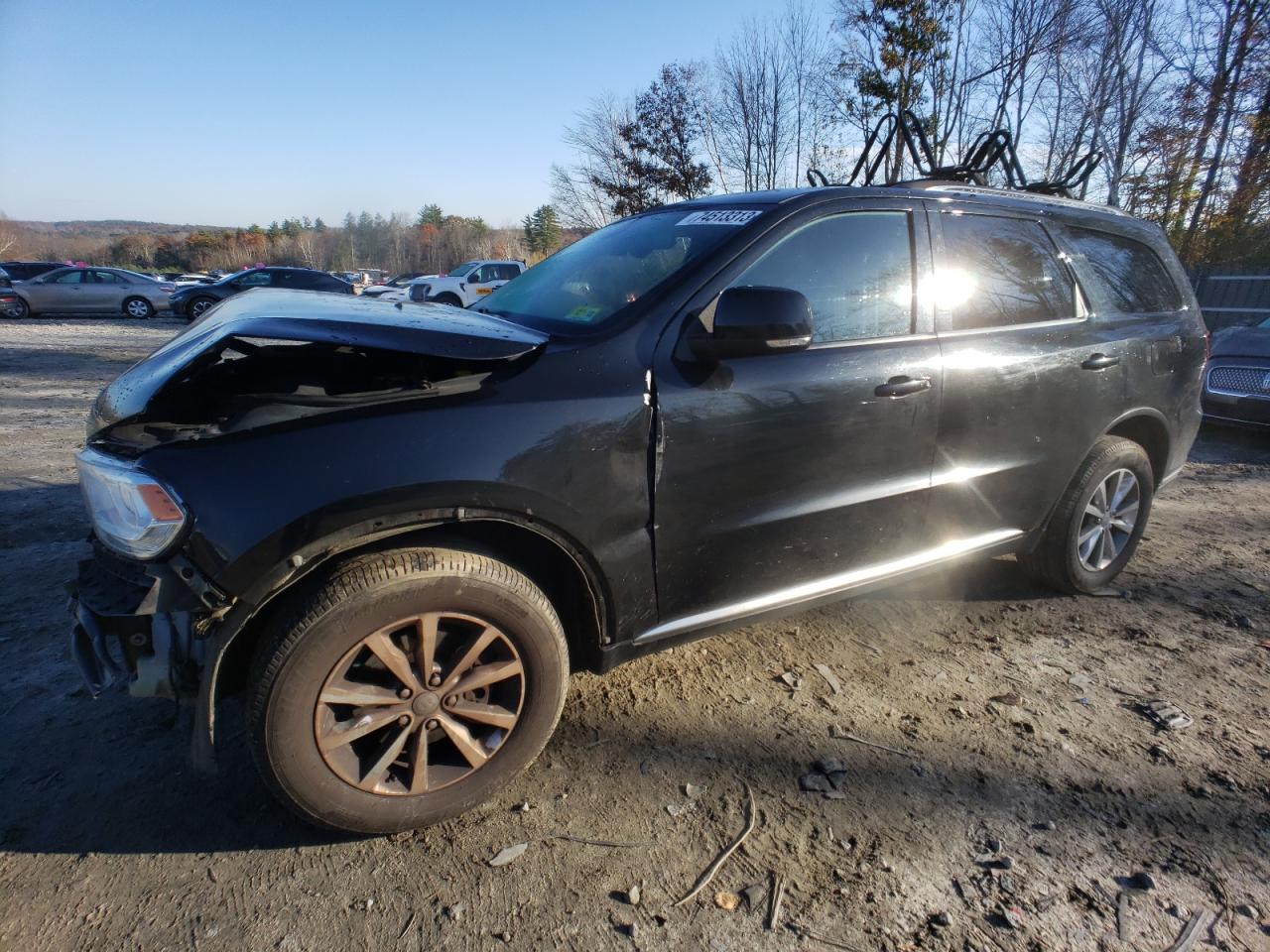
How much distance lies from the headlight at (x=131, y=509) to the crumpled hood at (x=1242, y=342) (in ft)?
29.2

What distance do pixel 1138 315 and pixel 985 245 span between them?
109 cm

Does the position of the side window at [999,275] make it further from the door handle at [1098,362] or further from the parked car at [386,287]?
the parked car at [386,287]

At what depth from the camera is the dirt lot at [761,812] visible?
1778mm

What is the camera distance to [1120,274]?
345 centimetres

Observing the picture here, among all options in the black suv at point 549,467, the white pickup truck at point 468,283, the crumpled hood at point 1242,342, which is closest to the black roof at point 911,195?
the black suv at point 549,467

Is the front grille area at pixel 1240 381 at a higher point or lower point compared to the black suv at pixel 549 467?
lower

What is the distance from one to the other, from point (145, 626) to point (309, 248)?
3771 inches

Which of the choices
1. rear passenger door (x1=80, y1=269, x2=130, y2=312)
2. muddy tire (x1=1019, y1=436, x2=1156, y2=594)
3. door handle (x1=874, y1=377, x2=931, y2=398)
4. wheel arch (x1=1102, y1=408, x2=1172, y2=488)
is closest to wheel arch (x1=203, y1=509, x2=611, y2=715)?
door handle (x1=874, y1=377, x2=931, y2=398)

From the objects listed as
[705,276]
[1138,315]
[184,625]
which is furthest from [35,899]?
[1138,315]

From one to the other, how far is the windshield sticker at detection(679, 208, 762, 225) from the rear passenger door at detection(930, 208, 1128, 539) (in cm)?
81

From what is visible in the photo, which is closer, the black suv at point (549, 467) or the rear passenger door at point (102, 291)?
the black suv at point (549, 467)

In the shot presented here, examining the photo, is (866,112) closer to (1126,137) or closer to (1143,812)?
(1126,137)

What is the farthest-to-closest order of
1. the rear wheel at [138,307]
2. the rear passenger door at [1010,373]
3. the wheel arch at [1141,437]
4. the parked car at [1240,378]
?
the rear wheel at [138,307] → the parked car at [1240,378] → the wheel arch at [1141,437] → the rear passenger door at [1010,373]

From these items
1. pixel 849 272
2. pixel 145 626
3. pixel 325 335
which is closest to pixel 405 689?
pixel 145 626
